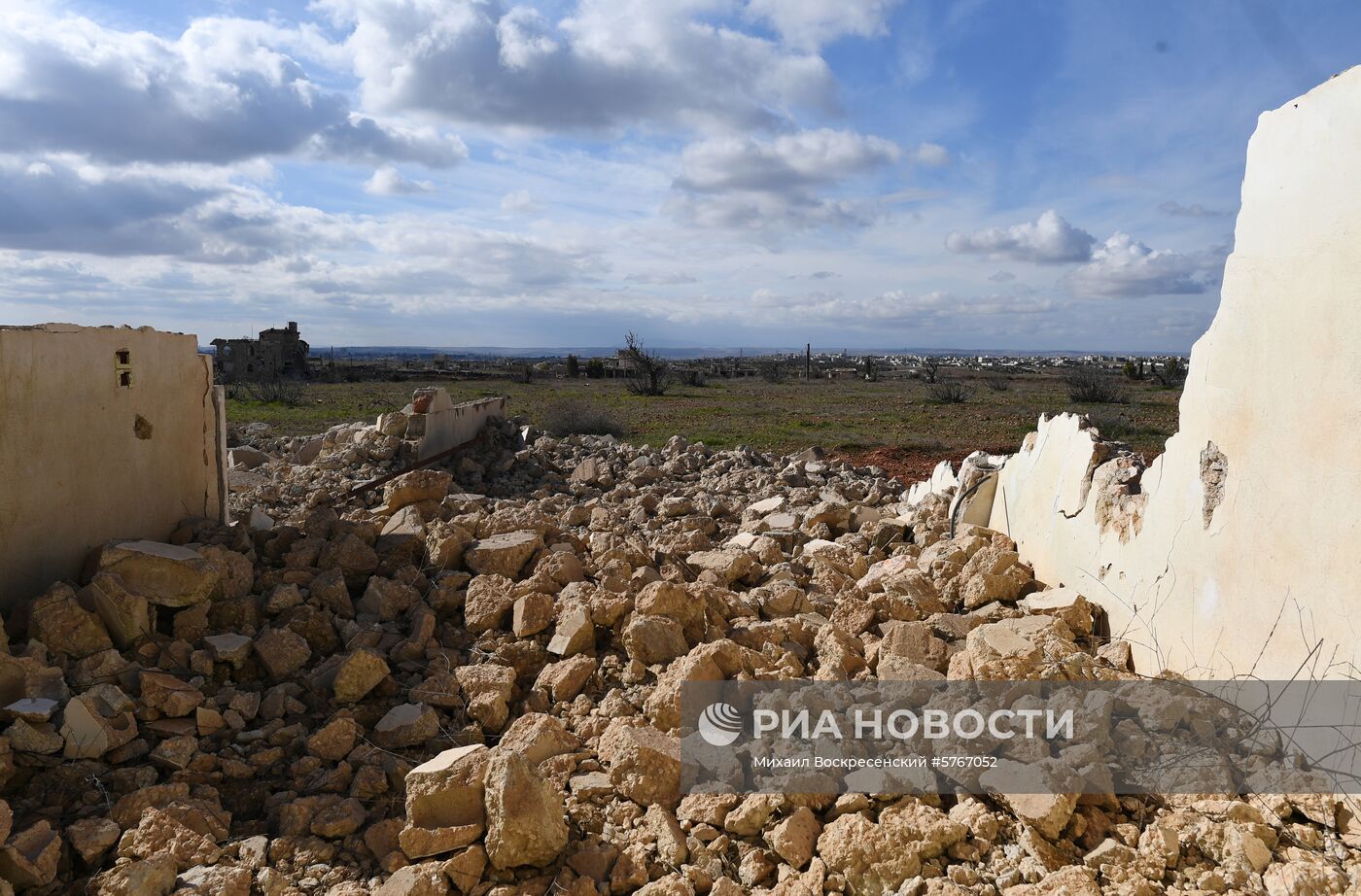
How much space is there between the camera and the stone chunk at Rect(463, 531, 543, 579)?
5.25 metres

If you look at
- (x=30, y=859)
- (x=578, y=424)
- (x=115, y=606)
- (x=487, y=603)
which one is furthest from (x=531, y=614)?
(x=578, y=424)

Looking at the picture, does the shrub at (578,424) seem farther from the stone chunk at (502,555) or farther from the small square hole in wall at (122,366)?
the small square hole in wall at (122,366)

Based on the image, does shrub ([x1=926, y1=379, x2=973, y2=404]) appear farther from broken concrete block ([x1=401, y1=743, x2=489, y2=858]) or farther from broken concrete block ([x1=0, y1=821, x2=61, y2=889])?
broken concrete block ([x1=0, y1=821, x2=61, y2=889])

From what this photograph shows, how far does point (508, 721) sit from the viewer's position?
3.99 m

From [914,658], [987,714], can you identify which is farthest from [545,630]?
[987,714]

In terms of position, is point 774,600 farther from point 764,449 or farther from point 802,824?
point 764,449

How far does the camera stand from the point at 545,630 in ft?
15.2

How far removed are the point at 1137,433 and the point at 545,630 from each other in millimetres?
16869

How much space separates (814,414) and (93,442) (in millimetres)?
20966

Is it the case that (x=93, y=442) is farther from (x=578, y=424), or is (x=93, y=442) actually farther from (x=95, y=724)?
(x=578, y=424)

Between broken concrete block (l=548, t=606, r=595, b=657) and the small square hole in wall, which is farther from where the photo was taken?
the small square hole in wall

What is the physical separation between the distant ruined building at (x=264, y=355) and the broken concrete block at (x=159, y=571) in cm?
3988

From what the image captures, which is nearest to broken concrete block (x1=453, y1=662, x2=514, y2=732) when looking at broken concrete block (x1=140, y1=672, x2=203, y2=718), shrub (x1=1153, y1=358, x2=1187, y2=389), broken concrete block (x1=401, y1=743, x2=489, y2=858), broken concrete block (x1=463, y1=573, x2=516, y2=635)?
broken concrete block (x1=463, y1=573, x2=516, y2=635)

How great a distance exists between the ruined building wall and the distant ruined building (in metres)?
38.6
